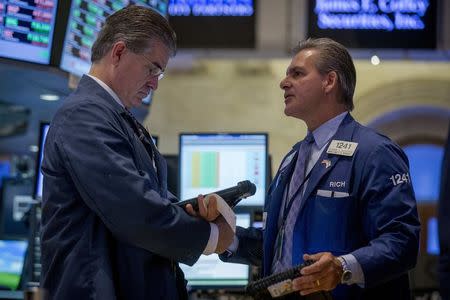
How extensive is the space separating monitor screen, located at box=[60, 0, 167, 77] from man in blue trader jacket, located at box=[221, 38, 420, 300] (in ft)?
5.57

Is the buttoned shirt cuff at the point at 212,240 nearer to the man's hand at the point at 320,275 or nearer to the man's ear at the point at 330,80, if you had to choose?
the man's hand at the point at 320,275

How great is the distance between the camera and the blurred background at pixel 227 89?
4207 millimetres

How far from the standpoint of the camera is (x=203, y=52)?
7406mm

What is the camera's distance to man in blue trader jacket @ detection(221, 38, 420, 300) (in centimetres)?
243

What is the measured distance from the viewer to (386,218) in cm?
249

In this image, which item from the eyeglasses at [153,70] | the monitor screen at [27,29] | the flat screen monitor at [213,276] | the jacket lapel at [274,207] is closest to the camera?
the eyeglasses at [153,70]

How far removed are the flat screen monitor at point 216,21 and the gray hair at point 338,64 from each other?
3.32 metres

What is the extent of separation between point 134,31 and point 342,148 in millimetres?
815

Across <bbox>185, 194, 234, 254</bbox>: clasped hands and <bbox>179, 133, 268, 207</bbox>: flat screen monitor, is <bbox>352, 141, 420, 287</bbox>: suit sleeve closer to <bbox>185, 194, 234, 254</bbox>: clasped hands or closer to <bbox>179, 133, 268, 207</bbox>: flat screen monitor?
<bbox>185, 194, 234, 254</bbox>: clasped hands

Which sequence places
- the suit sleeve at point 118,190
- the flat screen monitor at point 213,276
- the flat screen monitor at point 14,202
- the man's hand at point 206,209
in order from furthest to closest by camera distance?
the flat screen monitor at point 14,202 → the flat screen monitor at point 213,276 → the man's hand at point 206,209 → the suit sleeve at point 118,190

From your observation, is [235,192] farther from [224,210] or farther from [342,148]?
[342,148]

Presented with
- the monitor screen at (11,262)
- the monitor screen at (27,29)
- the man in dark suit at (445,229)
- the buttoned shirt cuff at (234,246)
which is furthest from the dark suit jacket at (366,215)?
the monitor screen at (11,262)

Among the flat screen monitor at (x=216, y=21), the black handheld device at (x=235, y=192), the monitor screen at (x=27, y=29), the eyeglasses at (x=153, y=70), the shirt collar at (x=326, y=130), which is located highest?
the flat screen monitor at (x=216, y=21)

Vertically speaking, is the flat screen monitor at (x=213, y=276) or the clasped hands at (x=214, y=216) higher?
the clasped hands at (x=214, y=216)
